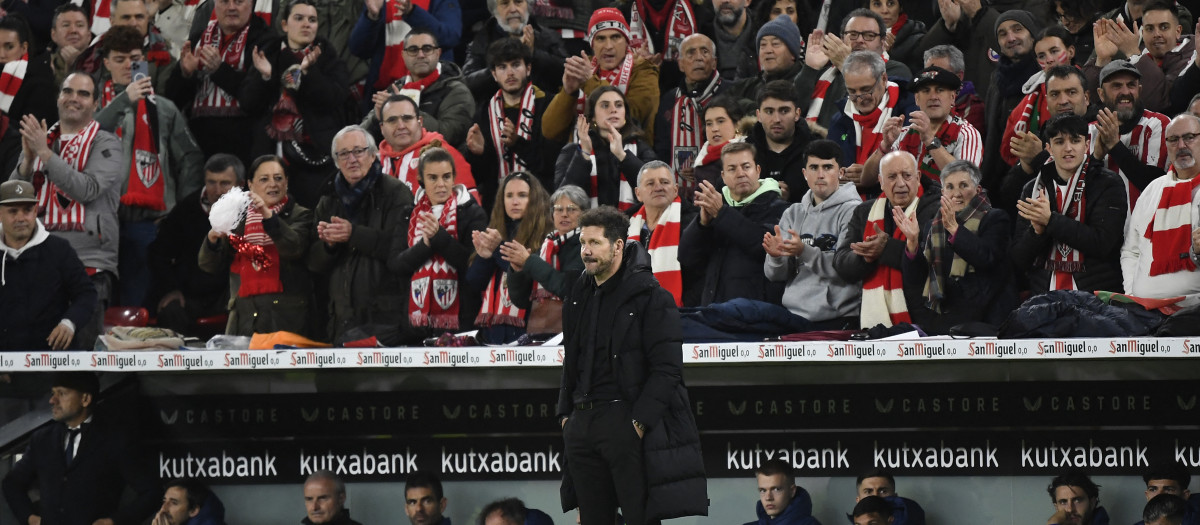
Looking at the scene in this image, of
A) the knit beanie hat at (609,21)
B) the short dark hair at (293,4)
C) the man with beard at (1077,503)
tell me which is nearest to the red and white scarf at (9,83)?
the short dark hair at (293,4)

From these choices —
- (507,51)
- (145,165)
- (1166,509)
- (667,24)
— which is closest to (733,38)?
(667,24)

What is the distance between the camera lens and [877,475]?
29.0 feet

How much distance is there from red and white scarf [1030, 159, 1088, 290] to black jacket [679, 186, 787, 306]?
56.6 inches

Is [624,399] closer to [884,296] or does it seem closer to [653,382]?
[653,382]

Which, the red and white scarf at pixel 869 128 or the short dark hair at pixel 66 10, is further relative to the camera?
the short dark hair at pixel 66 10

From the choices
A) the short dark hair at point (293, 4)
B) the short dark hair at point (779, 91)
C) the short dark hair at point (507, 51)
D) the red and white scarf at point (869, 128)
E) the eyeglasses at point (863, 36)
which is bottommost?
the red and white scarf at point (869, 128)

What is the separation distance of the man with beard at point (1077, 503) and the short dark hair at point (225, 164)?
549 cm

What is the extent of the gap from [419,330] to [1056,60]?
4.13 meters

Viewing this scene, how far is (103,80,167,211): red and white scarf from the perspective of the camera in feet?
36.4

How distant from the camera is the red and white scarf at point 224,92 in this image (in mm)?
11656

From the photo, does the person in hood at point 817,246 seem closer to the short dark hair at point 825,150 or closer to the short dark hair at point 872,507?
the short dark hair at point 825,150

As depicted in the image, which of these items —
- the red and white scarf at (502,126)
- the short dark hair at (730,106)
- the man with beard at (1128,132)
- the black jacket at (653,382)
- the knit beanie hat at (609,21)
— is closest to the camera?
the black jacket at (653,382)

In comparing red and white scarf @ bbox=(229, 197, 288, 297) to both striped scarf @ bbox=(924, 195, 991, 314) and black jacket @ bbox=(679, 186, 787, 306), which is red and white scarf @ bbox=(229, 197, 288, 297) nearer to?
black jacket @ bbox=(679, 186, 787, 306)

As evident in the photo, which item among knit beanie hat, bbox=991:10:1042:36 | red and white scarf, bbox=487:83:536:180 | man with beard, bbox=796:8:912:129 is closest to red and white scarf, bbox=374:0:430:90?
red and white scarf, bbox=487:83:536:180
